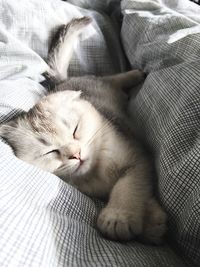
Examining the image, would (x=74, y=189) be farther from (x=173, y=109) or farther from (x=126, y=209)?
(x=173, y=109)

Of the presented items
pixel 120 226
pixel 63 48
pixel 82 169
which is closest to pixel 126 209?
pixel 120 226

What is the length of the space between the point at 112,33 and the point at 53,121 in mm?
816

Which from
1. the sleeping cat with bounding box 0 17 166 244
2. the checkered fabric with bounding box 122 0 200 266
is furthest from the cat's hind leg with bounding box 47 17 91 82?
the sleeping cat with bounding box 0 17 166 244

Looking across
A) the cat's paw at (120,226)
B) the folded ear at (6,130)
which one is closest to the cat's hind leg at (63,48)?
the folded ear at (6,130)

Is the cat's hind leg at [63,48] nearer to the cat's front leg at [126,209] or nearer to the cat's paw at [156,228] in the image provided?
the cat's front leg at [126,209]

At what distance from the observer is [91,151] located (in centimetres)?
111

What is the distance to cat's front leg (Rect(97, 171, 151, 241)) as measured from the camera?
0.82m

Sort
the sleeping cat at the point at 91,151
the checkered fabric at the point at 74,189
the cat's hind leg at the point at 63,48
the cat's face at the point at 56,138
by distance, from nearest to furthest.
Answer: the checkered fabric at the point at 74,189
the sleeping cat at the point at 91,151
the cat's face at the point at 56,138
the cat's hind leg at the point at 63,48

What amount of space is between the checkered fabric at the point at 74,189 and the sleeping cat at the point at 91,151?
2.1 inches

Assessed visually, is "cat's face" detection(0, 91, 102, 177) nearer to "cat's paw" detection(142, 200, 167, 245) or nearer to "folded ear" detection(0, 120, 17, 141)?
"folded ear" detection(0, 120, 17, 141)

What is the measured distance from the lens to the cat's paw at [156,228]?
81 cm

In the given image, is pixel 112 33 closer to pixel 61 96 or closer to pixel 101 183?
pixel 61 96

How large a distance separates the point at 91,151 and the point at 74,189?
20 centimetres

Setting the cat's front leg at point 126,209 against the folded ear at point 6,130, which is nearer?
the cat's front leg at point 126,209
